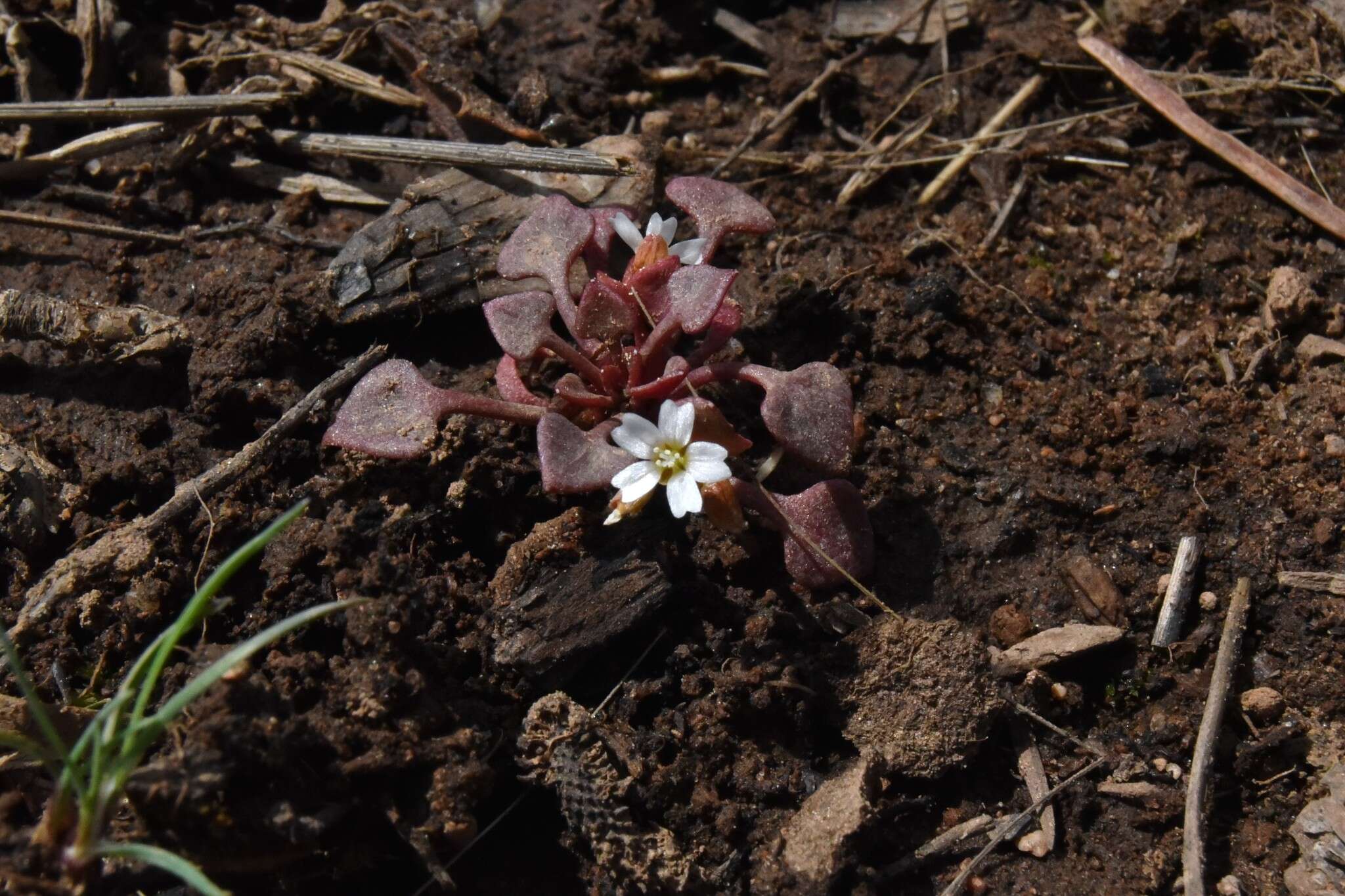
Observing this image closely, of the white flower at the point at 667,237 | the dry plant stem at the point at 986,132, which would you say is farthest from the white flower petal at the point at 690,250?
the dry plant stem at the point at 986,132

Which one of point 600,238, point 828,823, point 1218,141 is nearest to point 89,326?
point 600,238

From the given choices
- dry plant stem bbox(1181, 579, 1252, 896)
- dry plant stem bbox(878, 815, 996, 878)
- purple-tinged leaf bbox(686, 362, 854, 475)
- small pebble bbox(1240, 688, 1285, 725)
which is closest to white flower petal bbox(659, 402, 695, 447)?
purple-tinged leaf bbox(686, 362, 854, 475)

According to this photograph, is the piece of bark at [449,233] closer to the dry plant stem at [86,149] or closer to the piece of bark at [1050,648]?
the dry plant stem at [86,149]

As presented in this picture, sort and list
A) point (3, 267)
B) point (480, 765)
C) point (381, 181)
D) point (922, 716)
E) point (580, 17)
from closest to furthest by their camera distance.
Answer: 1. point (480, 765)
2. point (922, 716)
3. point (3, 267)
4. point (381, 181)
5. point (580, 17)

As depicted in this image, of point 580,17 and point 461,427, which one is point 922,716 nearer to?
point 461,427

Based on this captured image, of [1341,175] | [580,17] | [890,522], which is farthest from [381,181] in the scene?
[1341,175]

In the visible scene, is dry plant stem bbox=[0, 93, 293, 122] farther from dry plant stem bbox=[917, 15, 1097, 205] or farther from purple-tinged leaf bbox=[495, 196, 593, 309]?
dry plant stem bbox=[917, 15, 1097, 205]
